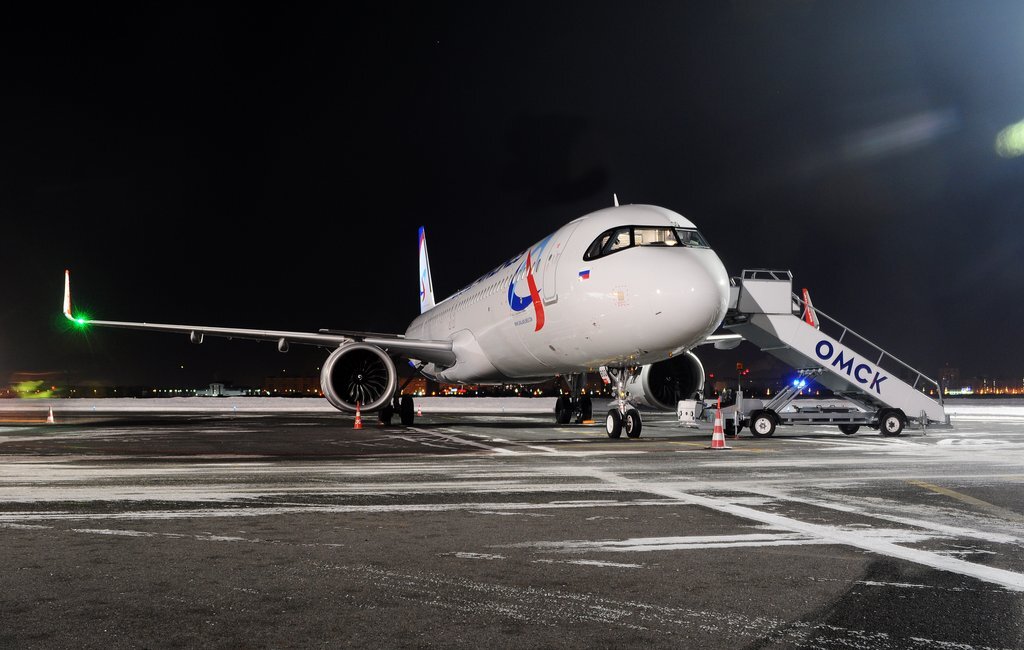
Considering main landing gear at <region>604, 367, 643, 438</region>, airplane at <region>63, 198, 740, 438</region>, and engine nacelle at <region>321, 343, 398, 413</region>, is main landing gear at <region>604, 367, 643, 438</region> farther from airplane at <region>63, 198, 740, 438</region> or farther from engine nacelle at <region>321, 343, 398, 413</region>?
engine nacelle at <region>321, 343, 398, 413</region>

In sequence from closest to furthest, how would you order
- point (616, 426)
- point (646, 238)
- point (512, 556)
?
point (512, 556) < point (646, 238) < point (616, 426)

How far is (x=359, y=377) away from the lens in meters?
19.6

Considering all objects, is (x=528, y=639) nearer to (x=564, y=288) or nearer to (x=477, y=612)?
(x=477, y=612)

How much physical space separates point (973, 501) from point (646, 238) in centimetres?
798

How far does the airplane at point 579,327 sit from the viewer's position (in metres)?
13.6

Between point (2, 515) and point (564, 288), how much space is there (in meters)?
10.7

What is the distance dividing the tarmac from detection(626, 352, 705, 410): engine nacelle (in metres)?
9.74

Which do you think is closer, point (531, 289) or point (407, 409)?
point (531, 289)

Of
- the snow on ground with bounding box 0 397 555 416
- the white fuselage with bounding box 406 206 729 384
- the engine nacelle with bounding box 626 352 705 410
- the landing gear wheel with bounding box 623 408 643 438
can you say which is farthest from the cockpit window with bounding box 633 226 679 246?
the snow on ground with bounding box 0 397 555 416

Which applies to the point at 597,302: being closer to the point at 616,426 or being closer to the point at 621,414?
the point at 621,414

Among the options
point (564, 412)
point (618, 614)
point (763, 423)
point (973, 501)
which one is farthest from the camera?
point (564, 412)

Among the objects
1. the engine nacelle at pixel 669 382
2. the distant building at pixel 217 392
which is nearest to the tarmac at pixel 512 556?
the engine nacelle at pixel 669 382

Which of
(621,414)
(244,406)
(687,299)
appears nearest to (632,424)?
(621,414)

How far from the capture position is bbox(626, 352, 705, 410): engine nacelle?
786 inches
